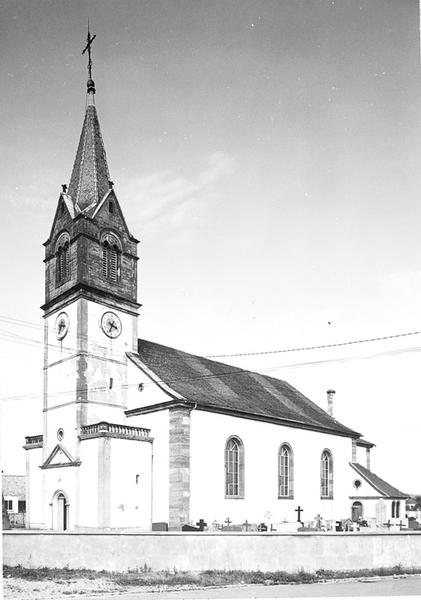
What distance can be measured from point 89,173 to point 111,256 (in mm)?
4888

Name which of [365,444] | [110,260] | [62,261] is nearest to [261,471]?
[110,260]

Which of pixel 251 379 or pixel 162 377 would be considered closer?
pixel 162 377

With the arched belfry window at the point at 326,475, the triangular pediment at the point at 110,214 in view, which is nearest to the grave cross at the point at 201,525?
the arched belfry window at the point at 326,475

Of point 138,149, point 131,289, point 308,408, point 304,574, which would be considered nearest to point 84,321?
point 131,289

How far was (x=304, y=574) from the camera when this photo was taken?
2041 cm

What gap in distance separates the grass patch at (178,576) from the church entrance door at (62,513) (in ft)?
43.1

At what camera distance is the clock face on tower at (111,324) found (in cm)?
3400

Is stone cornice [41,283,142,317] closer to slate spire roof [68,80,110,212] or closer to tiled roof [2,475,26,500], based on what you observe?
slate spire roof [68,80,110,212]

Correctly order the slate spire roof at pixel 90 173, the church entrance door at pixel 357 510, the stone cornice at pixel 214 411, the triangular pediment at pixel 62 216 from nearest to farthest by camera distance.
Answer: the stone cornice at pixel 214 411 → the triangular pediment at pixel 62 216 → the slate spire roof at pixel 90 173 → the church entrance door at pixel 357 510

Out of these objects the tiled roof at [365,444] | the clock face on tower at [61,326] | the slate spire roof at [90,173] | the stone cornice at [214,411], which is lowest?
the tiled roof at [365,444]

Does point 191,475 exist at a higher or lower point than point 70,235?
lower

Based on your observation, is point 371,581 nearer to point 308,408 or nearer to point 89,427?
point 89,427

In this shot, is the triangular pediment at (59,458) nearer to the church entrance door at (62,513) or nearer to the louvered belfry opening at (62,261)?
the church entrance door at (62,513)

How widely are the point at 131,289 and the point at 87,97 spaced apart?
16.9 m
